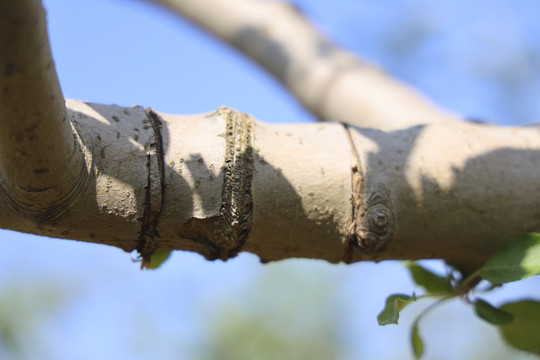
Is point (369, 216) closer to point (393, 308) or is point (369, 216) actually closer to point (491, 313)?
point (393, 308)

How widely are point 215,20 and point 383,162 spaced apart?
1770mm

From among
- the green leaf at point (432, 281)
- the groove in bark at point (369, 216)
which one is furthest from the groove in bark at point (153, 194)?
the green leaf at point (432, 281)

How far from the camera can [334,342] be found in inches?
433

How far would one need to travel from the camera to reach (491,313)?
3.92 ft

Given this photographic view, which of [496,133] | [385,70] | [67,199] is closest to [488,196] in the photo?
[496,133]

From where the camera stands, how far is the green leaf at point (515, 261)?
3.40 ft

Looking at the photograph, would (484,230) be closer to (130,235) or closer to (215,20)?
(130,235)

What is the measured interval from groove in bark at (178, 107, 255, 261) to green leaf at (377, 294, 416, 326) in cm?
29

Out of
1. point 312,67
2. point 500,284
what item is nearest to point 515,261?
point 500,284

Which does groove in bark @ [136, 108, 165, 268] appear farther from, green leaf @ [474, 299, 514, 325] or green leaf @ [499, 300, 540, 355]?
green leaf @ [499, 300, 540, 355]

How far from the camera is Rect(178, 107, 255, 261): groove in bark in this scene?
99cm

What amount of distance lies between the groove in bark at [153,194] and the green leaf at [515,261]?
67 cm

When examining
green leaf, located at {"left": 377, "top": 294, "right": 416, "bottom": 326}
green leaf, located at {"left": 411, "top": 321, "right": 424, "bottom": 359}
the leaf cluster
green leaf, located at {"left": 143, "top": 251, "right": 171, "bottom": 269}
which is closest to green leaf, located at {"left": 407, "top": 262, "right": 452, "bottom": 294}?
the leaf cluster

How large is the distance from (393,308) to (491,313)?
13.3 inches
